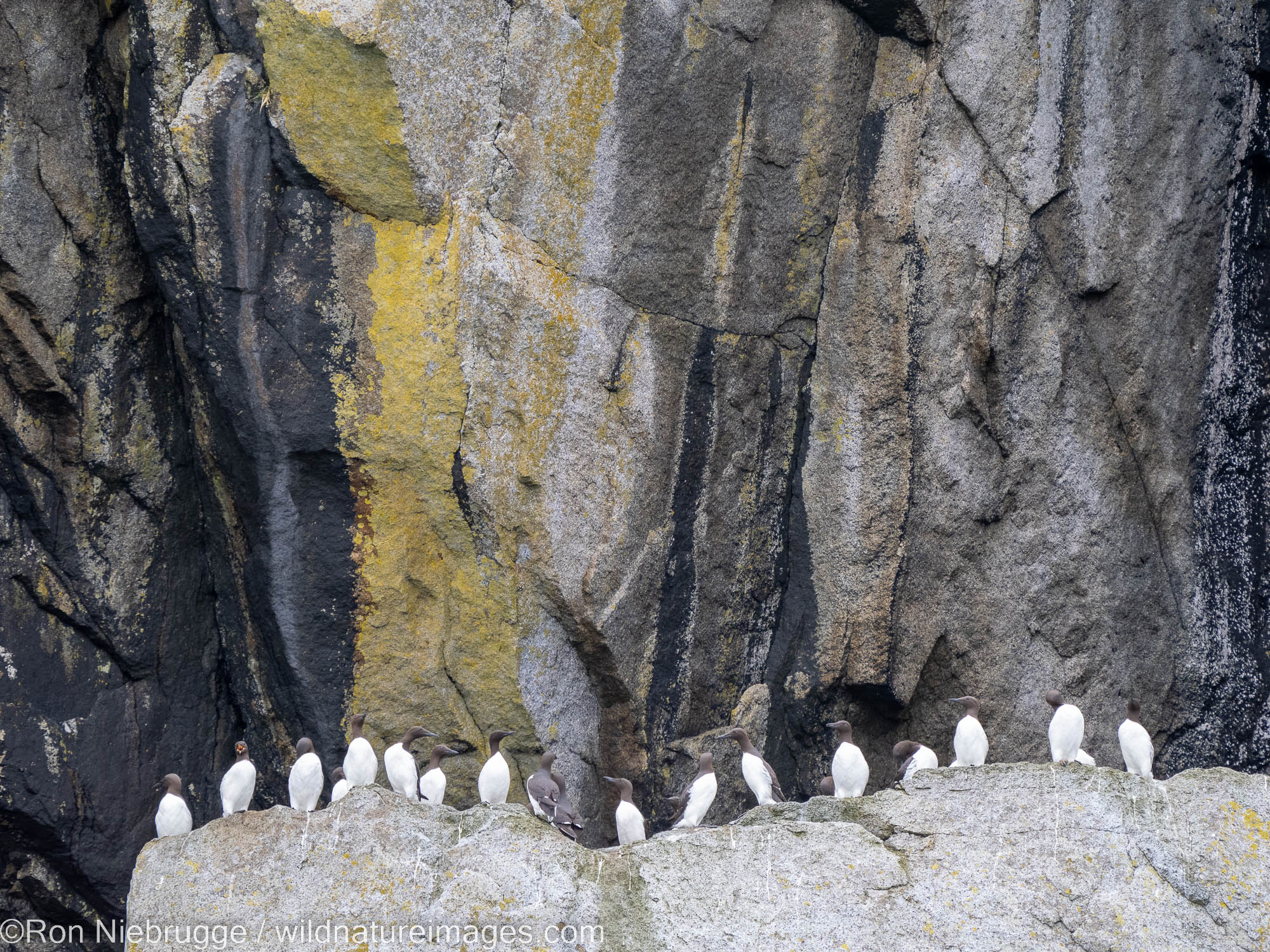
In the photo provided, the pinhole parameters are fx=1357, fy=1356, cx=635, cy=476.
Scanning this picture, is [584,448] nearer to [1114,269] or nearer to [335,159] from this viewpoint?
[335,159]

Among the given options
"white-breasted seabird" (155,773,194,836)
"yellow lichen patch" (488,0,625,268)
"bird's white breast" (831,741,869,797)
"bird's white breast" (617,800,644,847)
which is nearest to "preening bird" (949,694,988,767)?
"bird's white breast" (831,741,869,797)

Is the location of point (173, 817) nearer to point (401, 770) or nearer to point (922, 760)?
point (401, 770)

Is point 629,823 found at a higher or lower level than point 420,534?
lower

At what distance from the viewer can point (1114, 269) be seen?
10.1 m

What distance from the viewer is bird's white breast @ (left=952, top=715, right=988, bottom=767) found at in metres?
8.80

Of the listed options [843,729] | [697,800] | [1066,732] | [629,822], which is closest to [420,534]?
[629,822]

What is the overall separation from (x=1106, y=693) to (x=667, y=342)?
13.9ft

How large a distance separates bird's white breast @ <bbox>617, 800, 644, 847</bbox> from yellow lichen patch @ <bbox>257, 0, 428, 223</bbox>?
4.15m

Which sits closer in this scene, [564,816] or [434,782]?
[564,816]

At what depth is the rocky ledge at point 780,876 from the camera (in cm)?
686

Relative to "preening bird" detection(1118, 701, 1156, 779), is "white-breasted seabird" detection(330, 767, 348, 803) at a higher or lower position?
lower

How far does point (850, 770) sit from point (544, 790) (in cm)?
199

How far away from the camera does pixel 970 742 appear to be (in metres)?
8.80

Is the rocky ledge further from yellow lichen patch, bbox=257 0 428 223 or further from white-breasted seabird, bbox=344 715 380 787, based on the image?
yellow lichen patch, bbox=257 0 428 223
